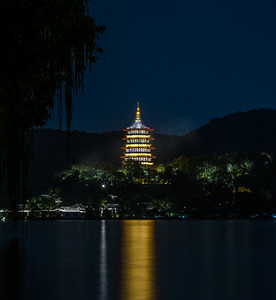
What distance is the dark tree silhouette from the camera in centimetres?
1218

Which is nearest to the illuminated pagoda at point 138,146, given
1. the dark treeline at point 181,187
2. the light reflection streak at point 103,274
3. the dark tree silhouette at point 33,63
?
the dark treeline at point 181,187

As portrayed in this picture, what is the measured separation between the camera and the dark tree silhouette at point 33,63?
1218 cm

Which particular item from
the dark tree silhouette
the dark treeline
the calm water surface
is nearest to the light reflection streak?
the calm water surface

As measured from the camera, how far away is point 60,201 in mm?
152500

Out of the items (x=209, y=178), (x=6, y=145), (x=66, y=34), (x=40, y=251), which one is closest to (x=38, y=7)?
(x=66, y=34)

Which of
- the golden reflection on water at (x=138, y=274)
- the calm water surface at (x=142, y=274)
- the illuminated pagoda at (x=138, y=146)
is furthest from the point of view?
the illuminated pagoda at (x=138, y=146)

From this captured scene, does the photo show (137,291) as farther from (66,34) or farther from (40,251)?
(40,251)

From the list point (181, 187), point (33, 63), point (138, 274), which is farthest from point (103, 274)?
point (181, 187)

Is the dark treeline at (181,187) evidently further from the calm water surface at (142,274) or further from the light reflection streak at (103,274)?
the calm water surface at (142,274)

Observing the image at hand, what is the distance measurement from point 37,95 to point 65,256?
105 feet

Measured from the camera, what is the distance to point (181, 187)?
471ft

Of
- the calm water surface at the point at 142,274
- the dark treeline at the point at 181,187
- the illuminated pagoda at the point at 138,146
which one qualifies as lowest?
the calm water surface at the point at 142,274

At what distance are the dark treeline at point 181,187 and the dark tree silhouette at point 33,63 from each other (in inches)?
4829

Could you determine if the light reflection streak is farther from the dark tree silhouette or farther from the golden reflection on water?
the dark tree silhouette
